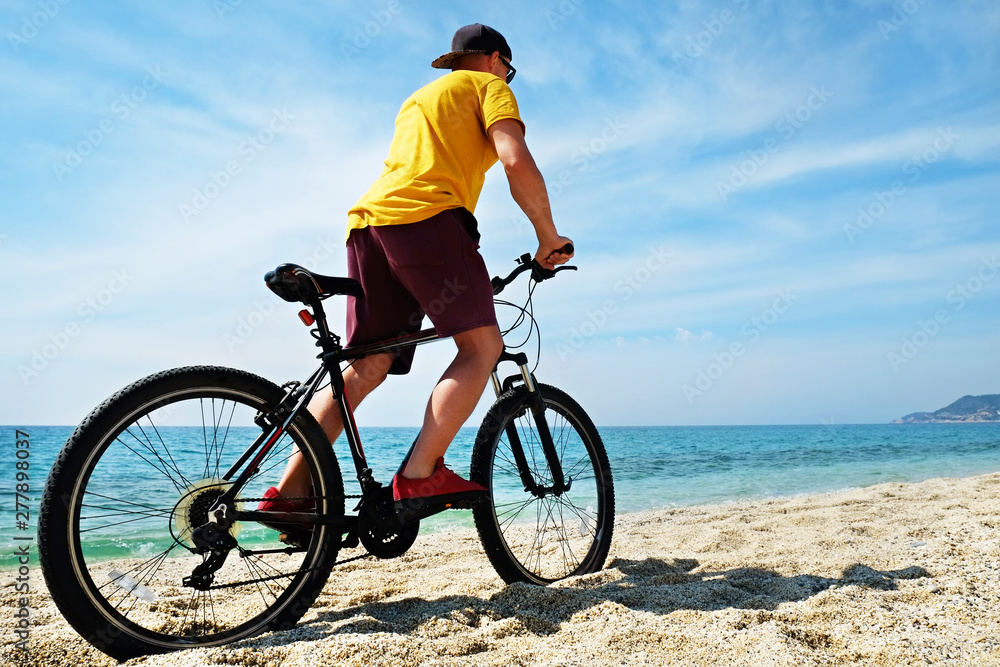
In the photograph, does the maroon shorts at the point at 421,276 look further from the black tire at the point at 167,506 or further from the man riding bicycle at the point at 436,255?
the black tire at the point at 167,506

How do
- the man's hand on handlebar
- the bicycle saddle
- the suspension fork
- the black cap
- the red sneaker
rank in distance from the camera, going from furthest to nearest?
the suspension fork → the black cap → the man's hand on handlebar → the red sneaker → the bicycle saddle

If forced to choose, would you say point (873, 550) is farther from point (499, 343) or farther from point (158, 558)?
point (158, 558)

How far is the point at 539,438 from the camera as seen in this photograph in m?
2.82

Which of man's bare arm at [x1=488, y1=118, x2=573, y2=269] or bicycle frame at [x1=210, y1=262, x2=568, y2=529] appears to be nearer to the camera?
bicycle frame at [x1=210, y1=262, x2=568, y2=529]

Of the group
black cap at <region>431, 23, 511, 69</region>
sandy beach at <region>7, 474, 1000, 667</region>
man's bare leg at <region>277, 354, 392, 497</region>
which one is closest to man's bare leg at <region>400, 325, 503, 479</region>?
man's bare leg at <region>277, 354, 392, 497</region>

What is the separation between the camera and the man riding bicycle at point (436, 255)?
7.15 feet

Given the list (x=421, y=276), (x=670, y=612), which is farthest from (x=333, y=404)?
(x=670, y=612)

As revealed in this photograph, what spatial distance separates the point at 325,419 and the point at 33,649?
1.03 m

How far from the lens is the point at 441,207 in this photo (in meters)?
2.20

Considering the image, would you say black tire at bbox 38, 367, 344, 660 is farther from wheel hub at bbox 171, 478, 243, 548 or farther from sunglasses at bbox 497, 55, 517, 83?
sunglasses at bbox 497, 55, 517, 83

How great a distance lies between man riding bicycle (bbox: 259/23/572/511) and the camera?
2.18 meters

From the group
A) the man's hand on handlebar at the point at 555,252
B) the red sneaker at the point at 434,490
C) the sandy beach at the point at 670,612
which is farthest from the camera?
the man's hand on handlebar at the point at 555,252

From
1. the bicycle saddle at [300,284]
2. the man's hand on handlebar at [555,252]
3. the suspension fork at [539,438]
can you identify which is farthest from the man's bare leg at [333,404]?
the man's hand on handlebar at [555,252]

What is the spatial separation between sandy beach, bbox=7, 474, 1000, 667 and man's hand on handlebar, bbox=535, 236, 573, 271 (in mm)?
1233
